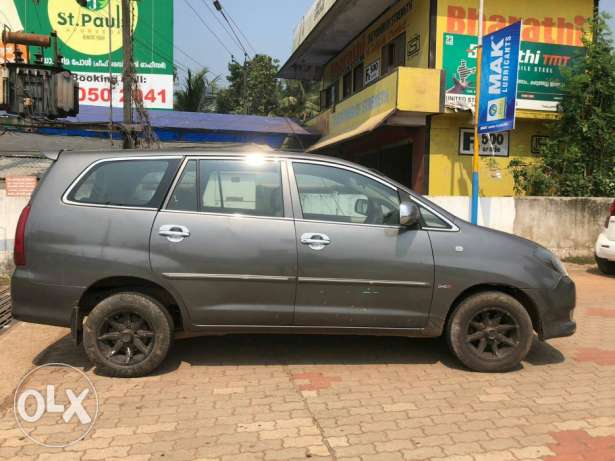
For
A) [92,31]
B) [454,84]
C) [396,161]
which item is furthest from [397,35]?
[92,31]

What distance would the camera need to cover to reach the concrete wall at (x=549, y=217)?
10.3 metres

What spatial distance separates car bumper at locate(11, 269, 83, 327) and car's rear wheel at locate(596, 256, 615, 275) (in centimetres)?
836

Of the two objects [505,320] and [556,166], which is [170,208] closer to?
[505,320]

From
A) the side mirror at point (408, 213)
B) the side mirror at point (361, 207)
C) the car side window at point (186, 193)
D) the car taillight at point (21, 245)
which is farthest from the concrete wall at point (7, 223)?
the side mirror at point (408, 213)

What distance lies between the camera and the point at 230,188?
420 cm

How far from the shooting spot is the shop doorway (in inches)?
596

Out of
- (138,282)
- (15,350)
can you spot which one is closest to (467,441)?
(138,282)

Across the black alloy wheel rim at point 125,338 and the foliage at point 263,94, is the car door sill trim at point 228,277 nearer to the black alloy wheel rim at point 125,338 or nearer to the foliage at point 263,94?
the black alloy wheel rim at point 125,338

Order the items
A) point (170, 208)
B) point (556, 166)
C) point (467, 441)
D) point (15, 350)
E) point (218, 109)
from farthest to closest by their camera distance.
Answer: point (218, 109) < point (556, 166) < point (15, 350) < point (170, 208) < point (467, 441)

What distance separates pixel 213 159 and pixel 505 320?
277cm

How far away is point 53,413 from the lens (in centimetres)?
355

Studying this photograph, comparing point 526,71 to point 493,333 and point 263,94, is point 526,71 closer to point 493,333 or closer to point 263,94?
point 493,333

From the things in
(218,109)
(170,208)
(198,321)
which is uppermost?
(218,109)

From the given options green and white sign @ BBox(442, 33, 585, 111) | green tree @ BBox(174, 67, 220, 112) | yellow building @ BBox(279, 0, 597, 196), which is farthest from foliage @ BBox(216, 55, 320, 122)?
green and white sign @ BBox(442, 33, 585, 111)
